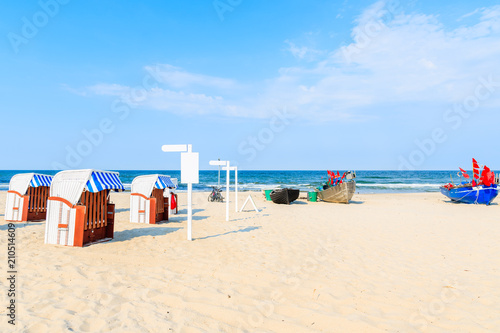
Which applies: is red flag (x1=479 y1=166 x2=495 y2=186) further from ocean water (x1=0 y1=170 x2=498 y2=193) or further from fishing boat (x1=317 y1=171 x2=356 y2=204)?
ocean water (x1=0 y1=170 x2=498 y2=193)

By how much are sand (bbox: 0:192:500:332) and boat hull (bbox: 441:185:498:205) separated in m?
13.9

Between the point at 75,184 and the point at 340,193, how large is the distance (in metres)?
16.7

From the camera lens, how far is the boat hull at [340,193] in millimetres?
19906

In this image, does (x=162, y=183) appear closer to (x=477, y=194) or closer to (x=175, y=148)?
(x=175, y=148)

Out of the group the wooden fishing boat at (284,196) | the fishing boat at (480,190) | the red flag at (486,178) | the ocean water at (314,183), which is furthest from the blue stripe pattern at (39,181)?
the red flag at (486,178)

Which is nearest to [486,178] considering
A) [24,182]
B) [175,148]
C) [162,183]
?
[162,183]

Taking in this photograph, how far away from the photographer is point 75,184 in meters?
6.90

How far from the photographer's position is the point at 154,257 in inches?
248

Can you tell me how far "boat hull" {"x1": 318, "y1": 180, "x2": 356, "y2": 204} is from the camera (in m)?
19.9

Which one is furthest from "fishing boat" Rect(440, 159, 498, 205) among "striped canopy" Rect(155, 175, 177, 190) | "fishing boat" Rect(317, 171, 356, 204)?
"striped canopy" Rect(155, 175, 177, 190)

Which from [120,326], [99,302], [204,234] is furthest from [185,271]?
[204,234]

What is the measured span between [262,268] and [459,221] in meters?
10.5

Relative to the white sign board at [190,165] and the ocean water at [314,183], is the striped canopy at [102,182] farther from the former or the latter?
the ocean water at [314,183]

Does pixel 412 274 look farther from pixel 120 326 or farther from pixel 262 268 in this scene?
pixel 120 326
